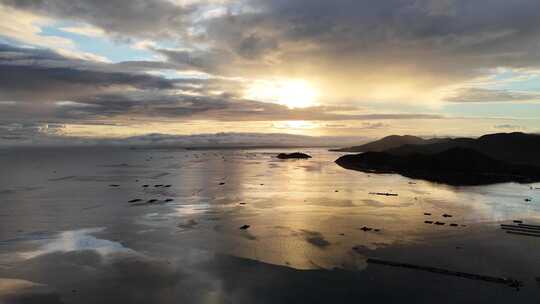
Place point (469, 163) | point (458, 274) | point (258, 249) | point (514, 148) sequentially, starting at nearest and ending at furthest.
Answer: point (458, 274) → point (258, 249) → point (469, 163) → point (514, 148)

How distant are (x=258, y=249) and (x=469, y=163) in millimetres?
120950

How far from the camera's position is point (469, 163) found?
13200 cm

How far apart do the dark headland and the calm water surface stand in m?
48.9

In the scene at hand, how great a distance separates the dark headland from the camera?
4482 inches

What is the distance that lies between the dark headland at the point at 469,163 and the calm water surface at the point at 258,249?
160ft

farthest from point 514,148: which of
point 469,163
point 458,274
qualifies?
point 458,274

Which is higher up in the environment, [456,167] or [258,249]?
[258,249]

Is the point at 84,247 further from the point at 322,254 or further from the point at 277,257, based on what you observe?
the point at 322,254

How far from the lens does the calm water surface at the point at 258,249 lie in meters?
25.8

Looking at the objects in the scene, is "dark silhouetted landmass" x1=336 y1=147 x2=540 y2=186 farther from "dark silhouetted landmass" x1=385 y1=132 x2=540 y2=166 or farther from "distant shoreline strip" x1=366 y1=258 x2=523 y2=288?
"distant shoreline strip" x1=366 y1=258 x2=523 y2=288

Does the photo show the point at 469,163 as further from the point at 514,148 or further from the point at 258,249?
the point at 258,249

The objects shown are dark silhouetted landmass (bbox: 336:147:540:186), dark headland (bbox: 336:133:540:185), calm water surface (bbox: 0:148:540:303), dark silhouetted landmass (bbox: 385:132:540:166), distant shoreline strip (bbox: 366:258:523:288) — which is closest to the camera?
calm water surface (bbox: 0:148:540:303)

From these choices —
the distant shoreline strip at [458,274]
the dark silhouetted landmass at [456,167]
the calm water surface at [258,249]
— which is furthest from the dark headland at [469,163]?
the distant shoreline strip at [458,274]

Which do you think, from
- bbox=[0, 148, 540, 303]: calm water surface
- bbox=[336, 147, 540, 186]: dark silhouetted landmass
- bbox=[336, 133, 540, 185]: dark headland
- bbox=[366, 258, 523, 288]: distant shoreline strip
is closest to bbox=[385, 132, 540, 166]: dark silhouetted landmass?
bbox=[336, 133, 540, 185]: dark headland
